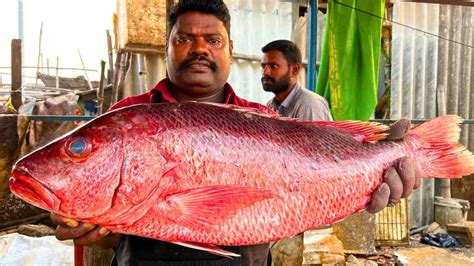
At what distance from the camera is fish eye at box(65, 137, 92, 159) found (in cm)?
153

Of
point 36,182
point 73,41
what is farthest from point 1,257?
point 73,41

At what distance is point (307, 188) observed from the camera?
5.90 ft

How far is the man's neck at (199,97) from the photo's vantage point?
7.88ft

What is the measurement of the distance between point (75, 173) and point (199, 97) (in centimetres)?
101

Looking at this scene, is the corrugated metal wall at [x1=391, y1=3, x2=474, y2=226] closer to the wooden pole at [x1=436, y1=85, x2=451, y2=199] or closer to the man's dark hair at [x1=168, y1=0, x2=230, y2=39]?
the wooden pole at [x1=436, y1=85, x2=451, y2=199]

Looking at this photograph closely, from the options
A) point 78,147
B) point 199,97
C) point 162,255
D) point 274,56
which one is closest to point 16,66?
point 274,56

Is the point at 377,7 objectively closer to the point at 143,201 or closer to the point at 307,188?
the point at 307,188

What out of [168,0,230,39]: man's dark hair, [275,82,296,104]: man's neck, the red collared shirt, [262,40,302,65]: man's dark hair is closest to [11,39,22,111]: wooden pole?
[262,40,302,65]: man's dark hair

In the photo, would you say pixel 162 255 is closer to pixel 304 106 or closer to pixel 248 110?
pixel 248 110

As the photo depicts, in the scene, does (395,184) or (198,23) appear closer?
(395,184)

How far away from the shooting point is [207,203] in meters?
1.58

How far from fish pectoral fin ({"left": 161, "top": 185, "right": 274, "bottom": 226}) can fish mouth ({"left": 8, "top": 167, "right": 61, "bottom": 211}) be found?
15.2 inches

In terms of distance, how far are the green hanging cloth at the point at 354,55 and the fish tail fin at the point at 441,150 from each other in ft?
9.77

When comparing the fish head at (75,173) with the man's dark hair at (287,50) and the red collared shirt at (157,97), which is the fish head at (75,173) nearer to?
the red collared shirt at (157,97)
